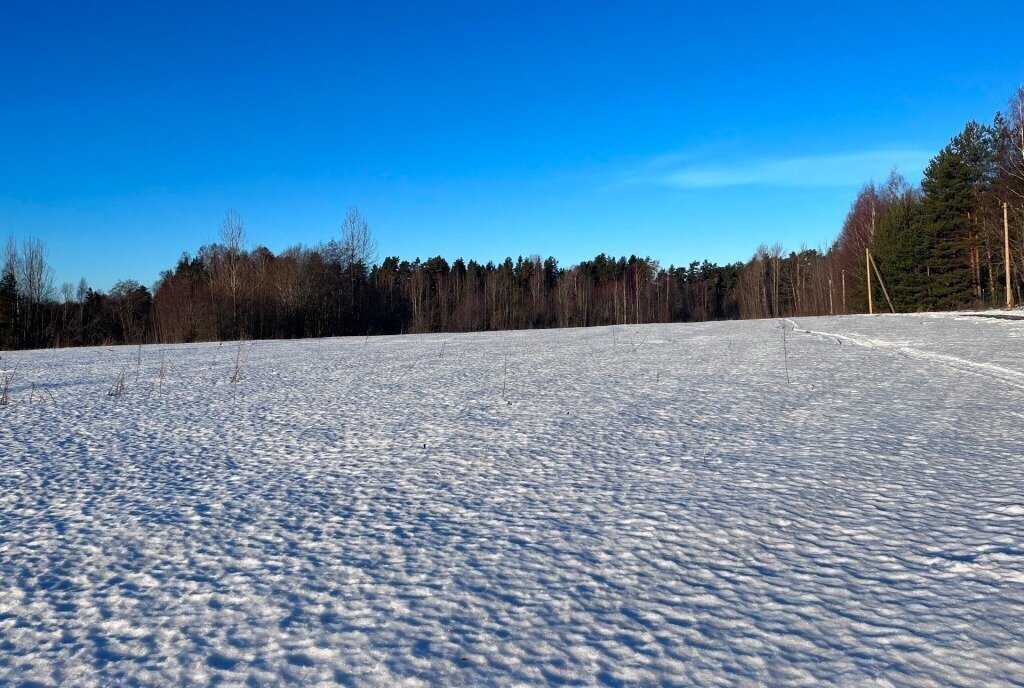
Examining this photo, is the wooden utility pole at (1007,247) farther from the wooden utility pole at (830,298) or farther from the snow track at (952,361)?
the wooden utility pole at (830,298)

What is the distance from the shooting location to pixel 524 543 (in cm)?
332

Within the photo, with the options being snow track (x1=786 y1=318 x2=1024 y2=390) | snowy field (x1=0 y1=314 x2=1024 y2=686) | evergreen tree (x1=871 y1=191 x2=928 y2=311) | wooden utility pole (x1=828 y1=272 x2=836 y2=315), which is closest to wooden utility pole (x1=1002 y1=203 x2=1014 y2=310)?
evergreen tree (x1=871 y1=191 x2=928 y2=311)

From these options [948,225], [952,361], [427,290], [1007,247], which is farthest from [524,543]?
[427,290]

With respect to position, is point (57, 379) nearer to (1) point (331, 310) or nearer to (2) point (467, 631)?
(2) point (467, 631)

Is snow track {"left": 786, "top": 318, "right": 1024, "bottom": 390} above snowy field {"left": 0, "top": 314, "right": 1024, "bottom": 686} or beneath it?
above

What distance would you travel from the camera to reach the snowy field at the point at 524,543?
7.45ft

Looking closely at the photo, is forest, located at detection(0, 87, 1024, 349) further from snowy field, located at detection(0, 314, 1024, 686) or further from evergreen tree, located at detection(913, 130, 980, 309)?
snowy field, located at detection(0, 314, 1024, 686)

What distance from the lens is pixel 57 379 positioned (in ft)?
35.7

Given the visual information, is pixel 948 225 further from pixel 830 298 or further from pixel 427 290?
pixel 427 290

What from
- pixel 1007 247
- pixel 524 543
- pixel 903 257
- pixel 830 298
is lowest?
pixel 524 543

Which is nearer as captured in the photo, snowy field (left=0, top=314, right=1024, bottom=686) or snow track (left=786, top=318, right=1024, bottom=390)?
snowy field (left=0, top=314, right=1024, bottom=686)

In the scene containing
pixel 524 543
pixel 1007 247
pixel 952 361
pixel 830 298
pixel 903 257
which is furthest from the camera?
pixel 830 298

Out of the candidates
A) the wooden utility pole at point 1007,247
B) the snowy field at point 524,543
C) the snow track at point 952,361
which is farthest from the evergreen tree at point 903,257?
the snowy field at point 524,543

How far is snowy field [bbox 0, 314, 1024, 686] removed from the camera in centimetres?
227
